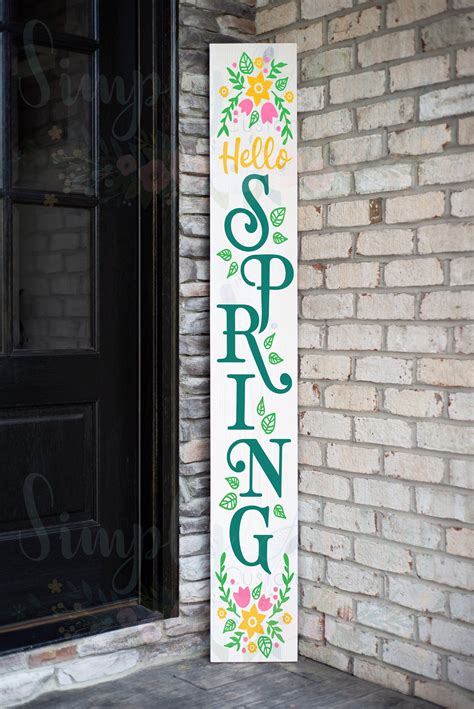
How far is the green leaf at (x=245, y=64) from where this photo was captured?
279cm

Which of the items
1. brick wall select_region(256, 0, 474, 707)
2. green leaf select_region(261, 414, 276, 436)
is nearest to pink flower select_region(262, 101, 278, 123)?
brick wall select_region(256, 0, 474, 707)

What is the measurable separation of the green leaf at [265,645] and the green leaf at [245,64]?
1725 millimetres

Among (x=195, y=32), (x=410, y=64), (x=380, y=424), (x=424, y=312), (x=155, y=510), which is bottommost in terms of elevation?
(x=155, y=510)

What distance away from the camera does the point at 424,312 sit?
2535 mm

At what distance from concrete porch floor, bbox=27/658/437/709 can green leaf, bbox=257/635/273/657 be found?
1.5 inches

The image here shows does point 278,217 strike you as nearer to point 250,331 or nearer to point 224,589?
point 250,331

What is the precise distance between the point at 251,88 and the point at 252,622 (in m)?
1.63

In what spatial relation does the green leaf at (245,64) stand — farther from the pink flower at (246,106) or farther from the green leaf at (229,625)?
the green leaf at (229,625)

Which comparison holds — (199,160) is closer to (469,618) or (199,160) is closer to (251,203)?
(251,203)

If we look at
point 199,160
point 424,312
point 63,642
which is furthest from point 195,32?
point 63,642

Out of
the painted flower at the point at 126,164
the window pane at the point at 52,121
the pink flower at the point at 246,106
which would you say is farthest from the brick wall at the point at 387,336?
Answer: the window pane at the point at 52,121

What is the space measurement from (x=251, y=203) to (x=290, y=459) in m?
0.79

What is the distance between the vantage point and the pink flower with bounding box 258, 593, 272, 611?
282 cm

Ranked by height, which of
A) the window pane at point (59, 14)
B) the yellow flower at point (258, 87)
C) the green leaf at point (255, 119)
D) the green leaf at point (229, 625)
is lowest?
the green leaf at point (229, 625)
